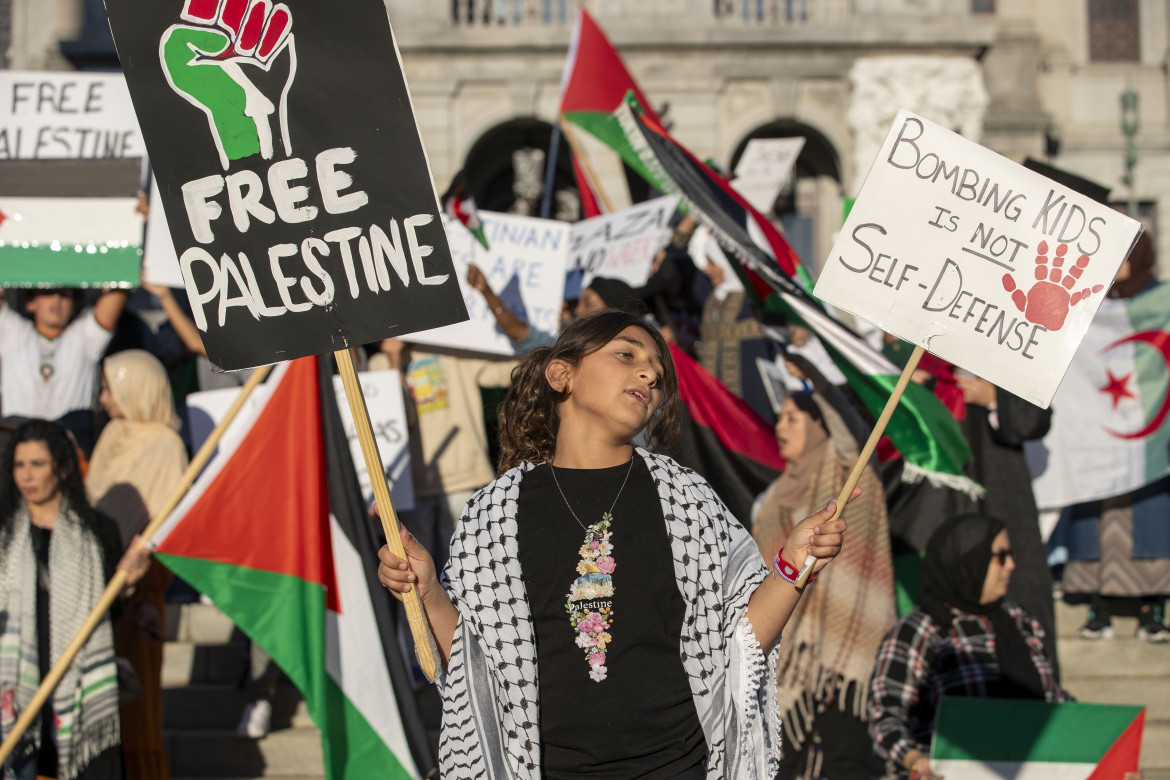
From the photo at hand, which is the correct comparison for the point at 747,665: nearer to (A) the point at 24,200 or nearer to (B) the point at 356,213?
(B) the point at 356,213

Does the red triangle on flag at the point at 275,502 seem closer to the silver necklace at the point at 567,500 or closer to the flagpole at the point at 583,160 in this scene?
the silver necklace at the point at 567,500

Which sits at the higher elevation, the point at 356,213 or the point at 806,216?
the point at 806,216

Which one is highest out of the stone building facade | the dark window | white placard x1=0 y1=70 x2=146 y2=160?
the dark window

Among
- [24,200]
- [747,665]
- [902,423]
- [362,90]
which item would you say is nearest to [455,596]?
[747,665]

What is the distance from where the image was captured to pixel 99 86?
6395 millimetres

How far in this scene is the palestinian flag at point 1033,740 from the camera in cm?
307

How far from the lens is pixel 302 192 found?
2.46 meters

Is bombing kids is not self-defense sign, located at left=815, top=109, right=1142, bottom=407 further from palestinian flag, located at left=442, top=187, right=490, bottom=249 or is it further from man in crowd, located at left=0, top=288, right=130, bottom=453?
man in crowd, located at left=0, top=288, right=130, bottom=453

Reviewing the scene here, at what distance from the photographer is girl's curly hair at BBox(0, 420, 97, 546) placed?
4328 millimetres

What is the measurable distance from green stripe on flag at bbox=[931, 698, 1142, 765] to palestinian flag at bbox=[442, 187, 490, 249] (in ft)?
14.5

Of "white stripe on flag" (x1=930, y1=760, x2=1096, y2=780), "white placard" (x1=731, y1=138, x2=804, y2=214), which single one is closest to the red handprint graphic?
"white stripe on flag" (x1=930, y1=760, x2=1096, y2=780)

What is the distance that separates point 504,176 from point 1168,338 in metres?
13.9

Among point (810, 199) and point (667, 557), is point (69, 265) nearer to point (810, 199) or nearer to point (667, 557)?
point (667, 557)

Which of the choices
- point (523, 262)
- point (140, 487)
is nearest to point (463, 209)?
point (523, 262)
